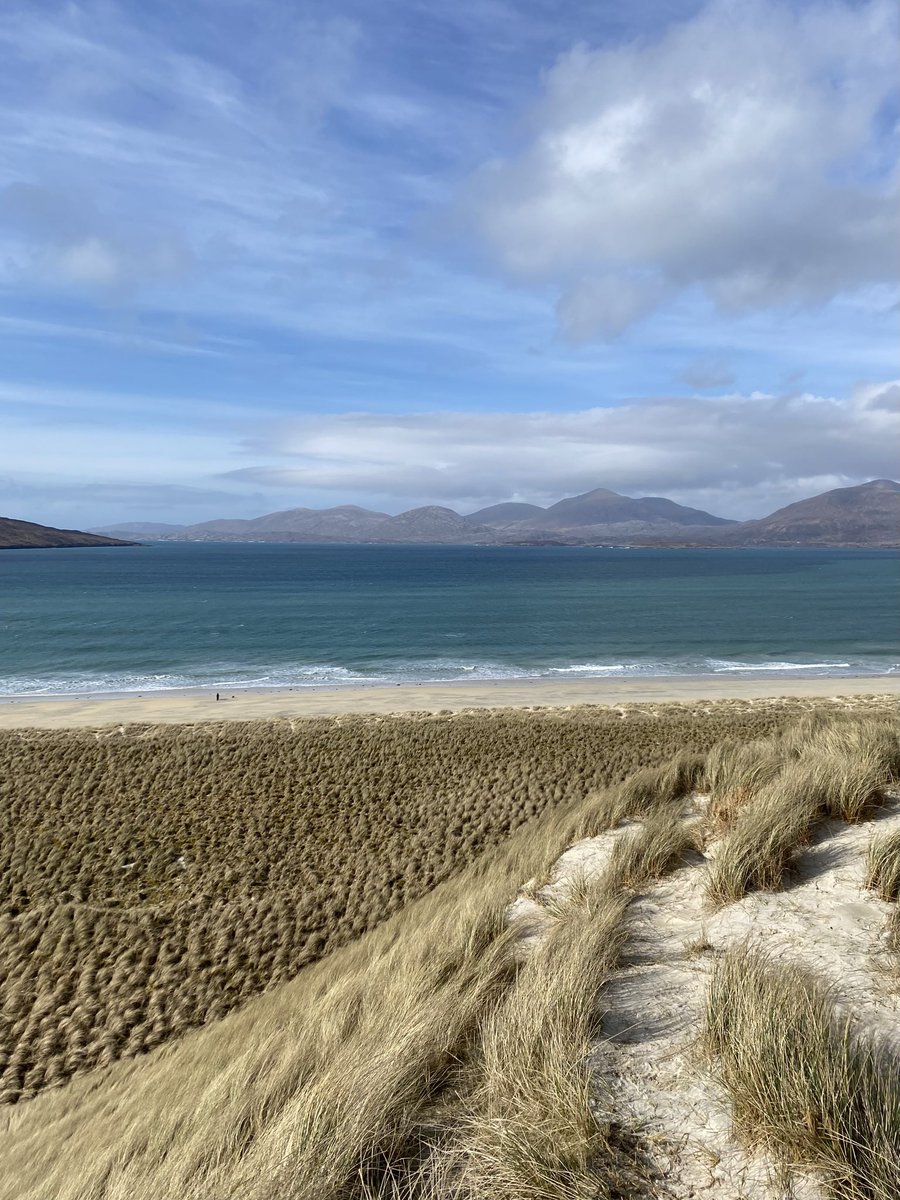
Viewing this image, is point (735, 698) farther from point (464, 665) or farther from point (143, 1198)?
point (143, 1198)

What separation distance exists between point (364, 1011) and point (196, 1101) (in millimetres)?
1085

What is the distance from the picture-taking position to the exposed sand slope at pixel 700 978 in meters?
3.06

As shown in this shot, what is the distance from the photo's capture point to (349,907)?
31.2 feet

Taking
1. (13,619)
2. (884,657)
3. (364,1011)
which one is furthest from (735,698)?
(13,619)

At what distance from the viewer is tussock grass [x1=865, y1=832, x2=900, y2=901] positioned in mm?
5645

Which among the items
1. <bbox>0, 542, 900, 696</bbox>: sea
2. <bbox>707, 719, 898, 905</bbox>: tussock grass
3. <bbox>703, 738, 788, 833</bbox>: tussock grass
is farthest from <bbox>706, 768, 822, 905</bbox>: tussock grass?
<bbox>0, 542, 900, 696</bbox>: sea

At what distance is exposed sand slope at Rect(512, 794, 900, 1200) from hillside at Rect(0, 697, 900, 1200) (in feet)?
0.07

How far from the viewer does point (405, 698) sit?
2666cm

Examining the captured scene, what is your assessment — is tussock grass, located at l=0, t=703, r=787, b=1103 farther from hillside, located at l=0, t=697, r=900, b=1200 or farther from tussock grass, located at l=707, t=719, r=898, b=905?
tussock grass, located at l=707, t=719, r=898, b=905

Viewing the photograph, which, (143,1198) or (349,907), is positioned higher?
(143,1198)

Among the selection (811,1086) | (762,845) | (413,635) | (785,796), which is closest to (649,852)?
(762,845)

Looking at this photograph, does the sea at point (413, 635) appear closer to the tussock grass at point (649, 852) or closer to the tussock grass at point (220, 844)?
the tussock grass at point (220, 844)

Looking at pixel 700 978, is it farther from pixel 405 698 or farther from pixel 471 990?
pixel 405 698

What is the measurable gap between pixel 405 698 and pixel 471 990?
22338 millimetres
